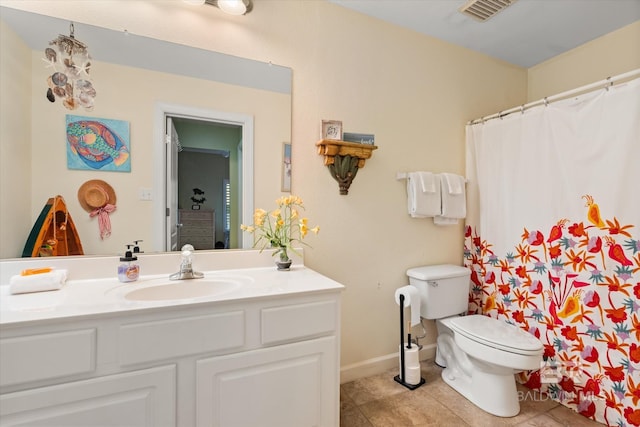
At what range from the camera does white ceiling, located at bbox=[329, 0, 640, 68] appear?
177 cm

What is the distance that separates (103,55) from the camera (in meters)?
1.31

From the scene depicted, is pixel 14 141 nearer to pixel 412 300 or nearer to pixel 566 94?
pixel 412 300

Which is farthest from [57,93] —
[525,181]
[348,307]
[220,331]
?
[525,181]

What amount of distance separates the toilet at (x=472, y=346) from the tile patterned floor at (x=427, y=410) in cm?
7

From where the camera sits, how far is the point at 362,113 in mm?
1896

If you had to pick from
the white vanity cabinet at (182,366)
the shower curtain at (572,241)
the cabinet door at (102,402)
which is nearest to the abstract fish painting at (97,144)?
the white vanity cabinet at (182,366)

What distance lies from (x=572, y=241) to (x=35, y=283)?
257cm

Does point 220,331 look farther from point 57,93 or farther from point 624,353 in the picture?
point 624,353

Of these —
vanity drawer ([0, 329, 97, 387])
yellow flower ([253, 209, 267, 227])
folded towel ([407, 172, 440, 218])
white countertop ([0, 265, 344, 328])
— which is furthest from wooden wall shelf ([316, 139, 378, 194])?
vanity drawer ([0, 329, 97, 387])

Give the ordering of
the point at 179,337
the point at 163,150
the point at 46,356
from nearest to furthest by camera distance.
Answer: the point at 46,356
the point at 179,337
the point at 163,150

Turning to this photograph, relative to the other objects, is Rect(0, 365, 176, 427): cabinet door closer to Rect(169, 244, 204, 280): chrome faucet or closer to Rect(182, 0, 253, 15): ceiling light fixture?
Rect(169, 244, 204, 280): chrome faucet

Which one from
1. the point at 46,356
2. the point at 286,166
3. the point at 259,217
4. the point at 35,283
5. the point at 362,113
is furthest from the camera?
the point at 362,113

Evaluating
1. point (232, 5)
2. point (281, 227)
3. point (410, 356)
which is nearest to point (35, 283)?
point (281, 227)

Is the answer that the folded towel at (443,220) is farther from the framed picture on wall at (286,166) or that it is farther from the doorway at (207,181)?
the doorway at (207,181)
